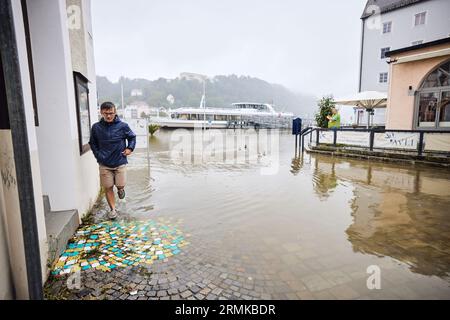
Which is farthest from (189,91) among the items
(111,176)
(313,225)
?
(313,225)

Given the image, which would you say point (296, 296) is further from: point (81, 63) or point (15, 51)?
point (81, 63)

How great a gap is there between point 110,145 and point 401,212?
4.95 m

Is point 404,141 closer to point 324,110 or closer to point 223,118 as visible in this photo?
point 324,110

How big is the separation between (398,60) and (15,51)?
45.4ft

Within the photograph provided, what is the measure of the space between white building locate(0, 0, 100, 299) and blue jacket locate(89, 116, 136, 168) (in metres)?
0.25

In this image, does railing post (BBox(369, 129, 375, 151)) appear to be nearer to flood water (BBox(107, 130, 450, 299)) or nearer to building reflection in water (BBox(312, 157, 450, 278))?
building reflection in water (BBox(312, 157, 450, 278))

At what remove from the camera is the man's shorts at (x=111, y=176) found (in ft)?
14.0

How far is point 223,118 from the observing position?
45.9m

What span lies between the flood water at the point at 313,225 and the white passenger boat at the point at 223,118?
1256 inches

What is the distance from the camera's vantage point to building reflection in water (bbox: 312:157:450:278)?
3.28 m
